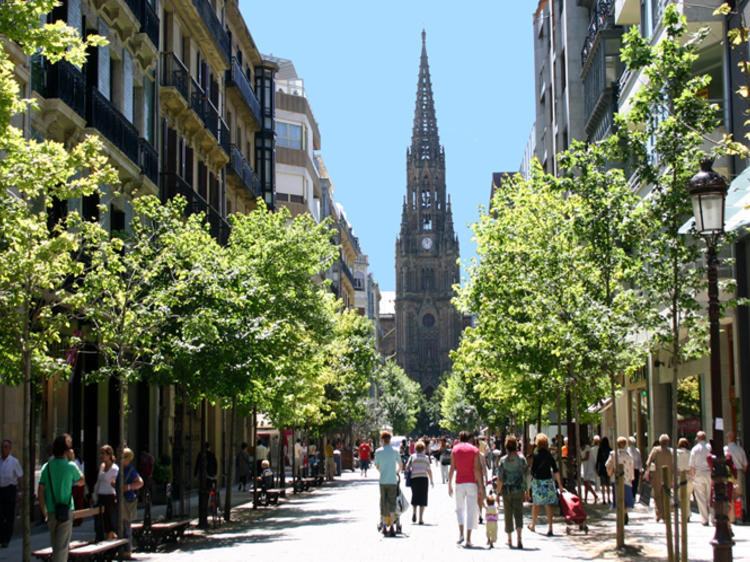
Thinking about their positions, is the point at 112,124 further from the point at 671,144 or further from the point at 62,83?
the point at 671,144

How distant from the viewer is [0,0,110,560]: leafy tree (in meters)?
11.4

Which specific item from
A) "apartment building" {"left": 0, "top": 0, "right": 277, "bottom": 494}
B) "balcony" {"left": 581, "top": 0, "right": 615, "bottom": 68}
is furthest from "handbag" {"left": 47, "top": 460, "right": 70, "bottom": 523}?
"balcony" {"left": 581, "top": 0, "right": 615, "bottom": 68}

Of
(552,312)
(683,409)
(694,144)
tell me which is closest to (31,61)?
(552,312)

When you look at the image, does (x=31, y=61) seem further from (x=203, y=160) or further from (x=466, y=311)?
(x=203, y=160)

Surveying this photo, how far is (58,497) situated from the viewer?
13.3 meters

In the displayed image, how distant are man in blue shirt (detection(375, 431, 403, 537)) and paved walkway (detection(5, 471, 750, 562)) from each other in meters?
0.34

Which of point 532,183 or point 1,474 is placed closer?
point 1,474

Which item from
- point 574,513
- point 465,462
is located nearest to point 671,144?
point 465,462

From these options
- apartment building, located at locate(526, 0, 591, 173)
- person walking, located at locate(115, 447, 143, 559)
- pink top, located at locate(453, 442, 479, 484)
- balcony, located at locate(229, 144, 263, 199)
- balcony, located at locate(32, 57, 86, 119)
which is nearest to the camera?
person walking, located at locate(115, 447, 143, 559)

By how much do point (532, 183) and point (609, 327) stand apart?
12905 millimetres

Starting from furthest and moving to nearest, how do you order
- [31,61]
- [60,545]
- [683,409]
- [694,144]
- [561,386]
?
1. [683,409]
2. [561,386]
3. [31,61]
4. [694,144]
5. [60,545]

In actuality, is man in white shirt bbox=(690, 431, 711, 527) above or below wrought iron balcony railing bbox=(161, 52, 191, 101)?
below

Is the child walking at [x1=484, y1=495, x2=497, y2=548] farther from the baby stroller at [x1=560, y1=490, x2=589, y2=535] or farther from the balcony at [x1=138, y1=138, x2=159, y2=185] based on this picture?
the balcony at [x1=138, y1=138, x2=159, y2=185]

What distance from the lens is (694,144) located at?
52.3ft
